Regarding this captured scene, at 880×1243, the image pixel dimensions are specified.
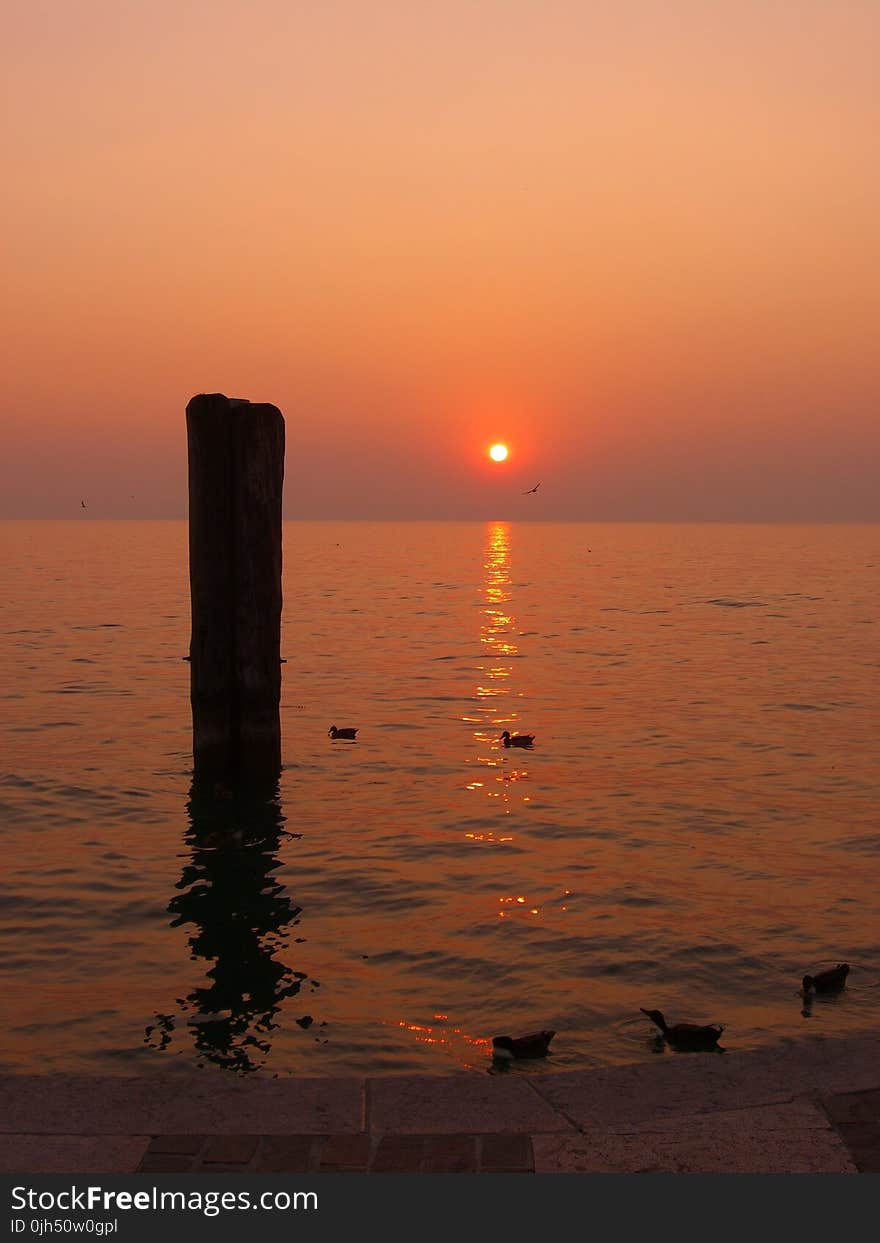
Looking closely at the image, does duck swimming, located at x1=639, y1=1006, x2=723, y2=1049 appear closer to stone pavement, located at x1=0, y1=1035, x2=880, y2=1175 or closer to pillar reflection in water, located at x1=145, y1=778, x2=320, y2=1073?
stone pavement, located at x1=0, y1=1035, x2=880, y2=1175

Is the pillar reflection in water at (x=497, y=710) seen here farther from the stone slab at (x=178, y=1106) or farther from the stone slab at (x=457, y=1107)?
the stone slab at (x=178, y=1106)

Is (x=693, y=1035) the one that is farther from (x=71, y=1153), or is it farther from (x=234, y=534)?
(x=234, y=534)

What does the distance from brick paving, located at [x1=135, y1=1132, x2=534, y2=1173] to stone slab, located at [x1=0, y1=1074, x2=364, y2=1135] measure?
0.13 m

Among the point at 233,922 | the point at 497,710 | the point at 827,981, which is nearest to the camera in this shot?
the point at 827,981

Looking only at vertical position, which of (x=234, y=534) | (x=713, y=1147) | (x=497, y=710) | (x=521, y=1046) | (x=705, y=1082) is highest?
(x=234, y=534)

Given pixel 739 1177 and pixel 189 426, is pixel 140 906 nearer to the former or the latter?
pixel 189 426

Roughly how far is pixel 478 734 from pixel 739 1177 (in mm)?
14133

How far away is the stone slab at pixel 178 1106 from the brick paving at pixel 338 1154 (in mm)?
129

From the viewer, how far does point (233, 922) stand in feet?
31.1

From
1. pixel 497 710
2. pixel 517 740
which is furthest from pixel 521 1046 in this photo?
pixel 497 710

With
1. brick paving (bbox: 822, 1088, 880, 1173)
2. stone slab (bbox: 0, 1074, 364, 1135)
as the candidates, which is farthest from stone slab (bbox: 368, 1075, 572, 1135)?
brick paving (bbox: 822, 1088, 880, 1173)

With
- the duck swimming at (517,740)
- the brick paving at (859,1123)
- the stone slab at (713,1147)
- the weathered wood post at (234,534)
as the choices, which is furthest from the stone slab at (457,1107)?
the duck swimming at (517,740)

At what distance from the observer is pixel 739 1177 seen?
14.4ft

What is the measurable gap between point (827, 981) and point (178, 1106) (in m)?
4.54
